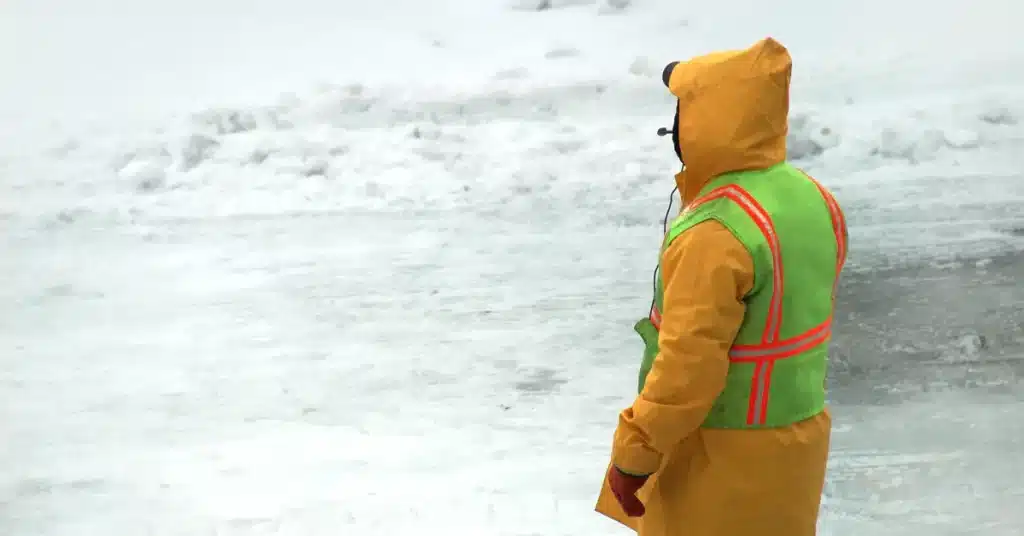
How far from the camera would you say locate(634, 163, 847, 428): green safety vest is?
3.33 ft

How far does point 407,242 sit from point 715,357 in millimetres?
871

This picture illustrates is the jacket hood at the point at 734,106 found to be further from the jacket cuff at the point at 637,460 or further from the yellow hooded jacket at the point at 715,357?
the jacket cuff at the point at 637,460

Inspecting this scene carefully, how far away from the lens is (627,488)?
1.13 meters

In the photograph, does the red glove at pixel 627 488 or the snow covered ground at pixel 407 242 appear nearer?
the red glove at pixel 627 488

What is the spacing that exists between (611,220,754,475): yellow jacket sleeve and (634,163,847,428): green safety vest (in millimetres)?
28

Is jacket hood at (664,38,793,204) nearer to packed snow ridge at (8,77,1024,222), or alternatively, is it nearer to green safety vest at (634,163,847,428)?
green safety vest at (634,163,847,428)

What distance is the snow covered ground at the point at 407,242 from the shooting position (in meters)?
1.68

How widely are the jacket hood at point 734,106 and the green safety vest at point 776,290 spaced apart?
3cm

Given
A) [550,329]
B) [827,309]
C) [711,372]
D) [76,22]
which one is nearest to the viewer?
[711,372]

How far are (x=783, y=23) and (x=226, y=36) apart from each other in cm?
115

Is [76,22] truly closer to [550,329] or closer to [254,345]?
[254,345]

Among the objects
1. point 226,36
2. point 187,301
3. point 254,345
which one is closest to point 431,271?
point 254,345

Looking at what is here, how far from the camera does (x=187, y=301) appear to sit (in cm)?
172

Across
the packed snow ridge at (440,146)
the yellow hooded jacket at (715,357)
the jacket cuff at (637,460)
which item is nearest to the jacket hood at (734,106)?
the yellow hooded jacket at (715,357)
